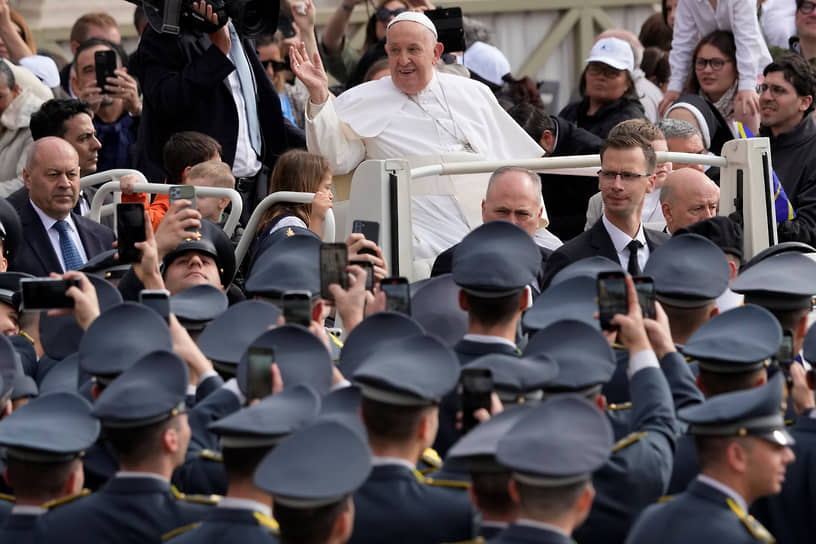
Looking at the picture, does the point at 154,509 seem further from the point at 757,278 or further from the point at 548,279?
the point at 548,279

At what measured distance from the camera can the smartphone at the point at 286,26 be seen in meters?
10.6

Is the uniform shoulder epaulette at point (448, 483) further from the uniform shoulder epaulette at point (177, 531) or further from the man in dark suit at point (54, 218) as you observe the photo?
the man in dark suit at point (54, 218)

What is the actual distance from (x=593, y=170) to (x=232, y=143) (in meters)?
2.19

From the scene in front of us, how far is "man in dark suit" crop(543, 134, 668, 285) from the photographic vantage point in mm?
7031

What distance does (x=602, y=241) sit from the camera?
23.1ft

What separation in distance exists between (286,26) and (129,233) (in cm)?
497

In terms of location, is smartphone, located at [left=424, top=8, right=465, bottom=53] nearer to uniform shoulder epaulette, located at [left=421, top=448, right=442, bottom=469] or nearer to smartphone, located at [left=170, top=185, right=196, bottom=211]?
smartphone, located at [left=170, top=185, right=196, bottom=211]

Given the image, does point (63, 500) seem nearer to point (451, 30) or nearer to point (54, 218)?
point (54, 218)

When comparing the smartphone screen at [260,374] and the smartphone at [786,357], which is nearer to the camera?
the smartphone screen at [260,374]

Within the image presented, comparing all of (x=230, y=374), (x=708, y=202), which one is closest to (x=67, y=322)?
(x=230, y=374)

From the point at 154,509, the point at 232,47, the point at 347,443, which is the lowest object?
the point at 154,509

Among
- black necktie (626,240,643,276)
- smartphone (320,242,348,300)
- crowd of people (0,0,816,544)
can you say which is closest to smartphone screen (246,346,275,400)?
crowd of people (0,0,816,544)

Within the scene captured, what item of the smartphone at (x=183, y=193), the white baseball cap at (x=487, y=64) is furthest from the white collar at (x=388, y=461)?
the white baseball cap at (x=487, y=64)

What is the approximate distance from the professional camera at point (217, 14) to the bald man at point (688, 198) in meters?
2.45
